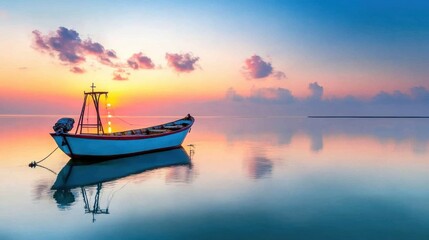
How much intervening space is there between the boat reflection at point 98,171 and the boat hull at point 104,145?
0.65 metres

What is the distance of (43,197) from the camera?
1619cm

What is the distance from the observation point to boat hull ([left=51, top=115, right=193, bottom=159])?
990 inches

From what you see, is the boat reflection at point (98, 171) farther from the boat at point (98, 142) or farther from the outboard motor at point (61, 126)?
the outboard motor at point (61, 126)

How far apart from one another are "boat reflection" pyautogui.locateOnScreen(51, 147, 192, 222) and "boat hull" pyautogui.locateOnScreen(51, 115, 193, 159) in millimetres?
645

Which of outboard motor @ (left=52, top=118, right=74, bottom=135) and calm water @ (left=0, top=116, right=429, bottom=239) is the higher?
outboard motor @ (left=52, top=118, right=74, bottom=135)

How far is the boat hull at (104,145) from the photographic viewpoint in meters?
25.2

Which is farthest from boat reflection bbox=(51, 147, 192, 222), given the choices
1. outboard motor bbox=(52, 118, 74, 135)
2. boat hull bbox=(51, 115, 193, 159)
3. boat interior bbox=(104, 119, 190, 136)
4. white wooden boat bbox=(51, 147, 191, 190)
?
boat interior bbox=(104, 119, 190, 136)

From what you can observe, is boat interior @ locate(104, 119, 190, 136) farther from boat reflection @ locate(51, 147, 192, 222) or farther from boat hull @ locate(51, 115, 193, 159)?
boat hull @ locate(51, 115, 193, 159)

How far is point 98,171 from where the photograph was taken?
75.6 ft

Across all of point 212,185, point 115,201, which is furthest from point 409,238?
point 115,201

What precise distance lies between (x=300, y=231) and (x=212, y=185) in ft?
26.7

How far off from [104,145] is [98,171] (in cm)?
373

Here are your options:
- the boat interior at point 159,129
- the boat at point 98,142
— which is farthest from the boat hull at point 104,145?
the boat interior at point 159,129

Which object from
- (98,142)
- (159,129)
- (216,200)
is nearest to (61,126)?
(98,142)
